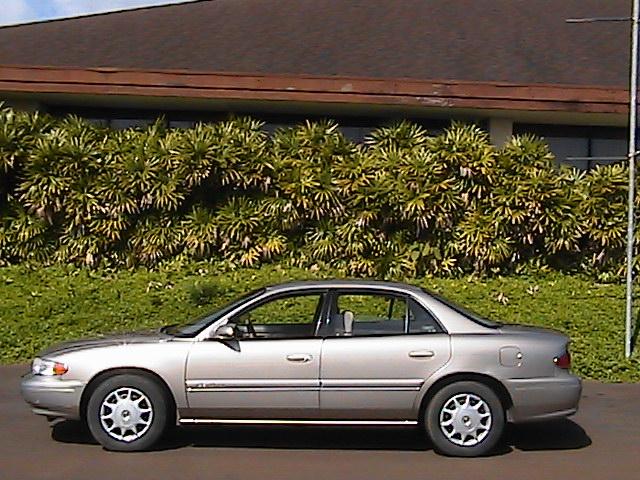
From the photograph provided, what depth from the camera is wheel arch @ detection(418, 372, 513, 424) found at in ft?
24.2

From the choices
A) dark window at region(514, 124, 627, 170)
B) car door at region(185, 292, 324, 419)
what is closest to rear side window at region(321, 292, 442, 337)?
car door at region(185, 292, 324, 419)

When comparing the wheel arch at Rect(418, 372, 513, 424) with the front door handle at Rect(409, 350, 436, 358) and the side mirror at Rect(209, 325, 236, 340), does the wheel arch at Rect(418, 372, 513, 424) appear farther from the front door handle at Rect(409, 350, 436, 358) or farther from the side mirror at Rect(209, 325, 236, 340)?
the side mirror at Rect(209, 325, 236, 340)

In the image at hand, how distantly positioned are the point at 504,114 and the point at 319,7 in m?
6.79

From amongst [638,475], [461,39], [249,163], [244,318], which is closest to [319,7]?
[461,39]

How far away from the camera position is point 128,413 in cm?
735

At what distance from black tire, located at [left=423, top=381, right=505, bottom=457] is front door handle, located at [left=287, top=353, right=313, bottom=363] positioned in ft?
3.36

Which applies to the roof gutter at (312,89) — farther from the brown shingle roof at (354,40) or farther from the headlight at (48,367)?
the headlight at (48,367)

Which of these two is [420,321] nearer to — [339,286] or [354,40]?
[339,286]

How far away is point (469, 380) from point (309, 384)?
1.27 metres

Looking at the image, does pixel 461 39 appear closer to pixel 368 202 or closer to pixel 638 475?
pixel 368 202

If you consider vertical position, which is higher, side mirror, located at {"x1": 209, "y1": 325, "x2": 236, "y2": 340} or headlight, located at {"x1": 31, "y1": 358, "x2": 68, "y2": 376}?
side mirror, located at {"x1": 209, "y1": 325, "x2": 236, "y2": 340}

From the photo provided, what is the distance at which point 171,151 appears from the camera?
46.9 ft

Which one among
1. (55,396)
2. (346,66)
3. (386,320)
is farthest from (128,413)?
(346,66)

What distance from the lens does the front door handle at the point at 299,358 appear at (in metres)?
7.33
